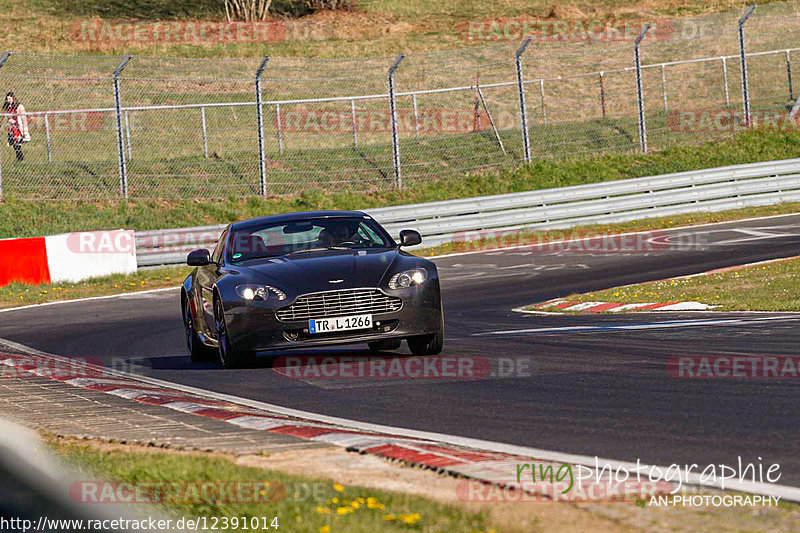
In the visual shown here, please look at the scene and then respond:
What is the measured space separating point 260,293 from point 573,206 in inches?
674

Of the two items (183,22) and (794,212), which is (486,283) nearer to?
(794,212)

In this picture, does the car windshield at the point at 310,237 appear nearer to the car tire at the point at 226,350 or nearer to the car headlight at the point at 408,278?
the car tire at the point at 226,350

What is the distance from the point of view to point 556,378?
30.1 ft

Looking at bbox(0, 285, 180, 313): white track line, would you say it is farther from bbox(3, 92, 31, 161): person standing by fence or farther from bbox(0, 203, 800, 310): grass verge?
bbox(3, 92, 31, 161): person standing by fence

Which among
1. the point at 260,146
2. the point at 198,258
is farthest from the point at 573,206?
the point at 198,258

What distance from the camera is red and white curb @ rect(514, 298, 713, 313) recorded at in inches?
570

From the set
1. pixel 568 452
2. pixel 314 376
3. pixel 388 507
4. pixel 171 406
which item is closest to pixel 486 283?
pixel 314 376

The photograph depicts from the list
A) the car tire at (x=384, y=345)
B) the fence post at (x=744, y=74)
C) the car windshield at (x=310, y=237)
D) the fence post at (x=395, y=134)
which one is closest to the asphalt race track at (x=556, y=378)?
the car tire at (x=384, y=345)

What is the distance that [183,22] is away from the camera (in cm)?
4788

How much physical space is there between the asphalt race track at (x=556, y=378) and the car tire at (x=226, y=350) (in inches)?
4.8

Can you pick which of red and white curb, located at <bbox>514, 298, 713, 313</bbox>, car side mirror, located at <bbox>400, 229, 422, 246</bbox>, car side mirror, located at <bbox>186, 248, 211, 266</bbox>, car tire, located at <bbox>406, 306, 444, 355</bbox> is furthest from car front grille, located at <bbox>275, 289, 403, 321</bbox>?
red and white curb, located at <bbox>514, 298, 713, 313</bbox>

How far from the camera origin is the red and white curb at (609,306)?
47.5 ft

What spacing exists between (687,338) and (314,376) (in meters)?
3.47

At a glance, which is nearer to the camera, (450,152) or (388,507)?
(388,507)
